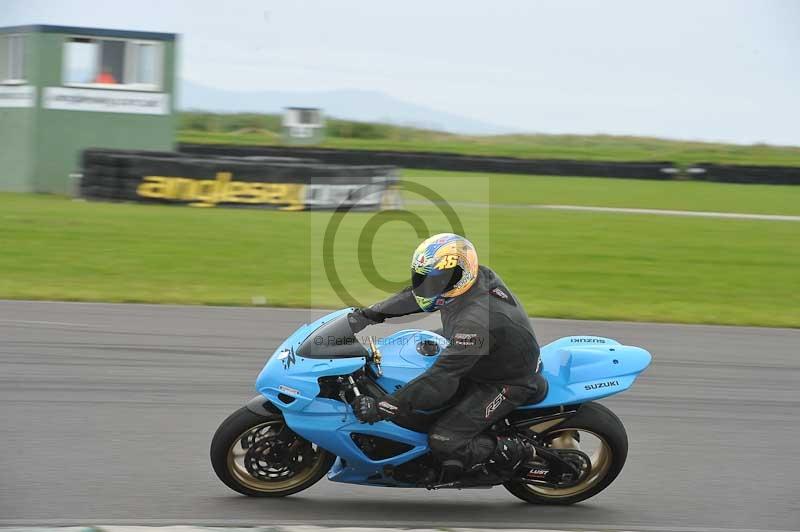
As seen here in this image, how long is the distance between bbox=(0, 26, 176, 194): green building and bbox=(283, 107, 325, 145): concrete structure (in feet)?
63.6

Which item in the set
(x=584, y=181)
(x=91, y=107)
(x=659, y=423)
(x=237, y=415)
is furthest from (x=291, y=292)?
(x=584, y=181)

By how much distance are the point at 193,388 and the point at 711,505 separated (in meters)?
→ 3.95

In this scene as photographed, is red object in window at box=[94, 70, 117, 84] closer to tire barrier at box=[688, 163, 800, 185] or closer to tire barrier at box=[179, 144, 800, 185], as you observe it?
tire barrier at box=[179, 144, 800, 185]

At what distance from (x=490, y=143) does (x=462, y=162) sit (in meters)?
13.3

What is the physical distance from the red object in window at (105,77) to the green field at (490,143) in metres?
15.6

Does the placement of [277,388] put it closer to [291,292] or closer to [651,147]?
[291,292]

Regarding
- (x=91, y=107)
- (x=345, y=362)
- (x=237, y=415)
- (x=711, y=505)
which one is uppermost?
(x=91, y=107)

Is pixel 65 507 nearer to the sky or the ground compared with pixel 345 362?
nearer to the ground

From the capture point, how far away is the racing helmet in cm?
491

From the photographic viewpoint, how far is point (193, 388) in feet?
24.7

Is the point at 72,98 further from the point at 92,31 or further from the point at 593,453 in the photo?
the point at 593,453

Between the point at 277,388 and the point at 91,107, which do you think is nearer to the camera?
the point at 277,388

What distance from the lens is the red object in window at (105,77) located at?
2256 cm

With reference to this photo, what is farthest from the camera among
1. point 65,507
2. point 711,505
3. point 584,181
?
point 584,181
